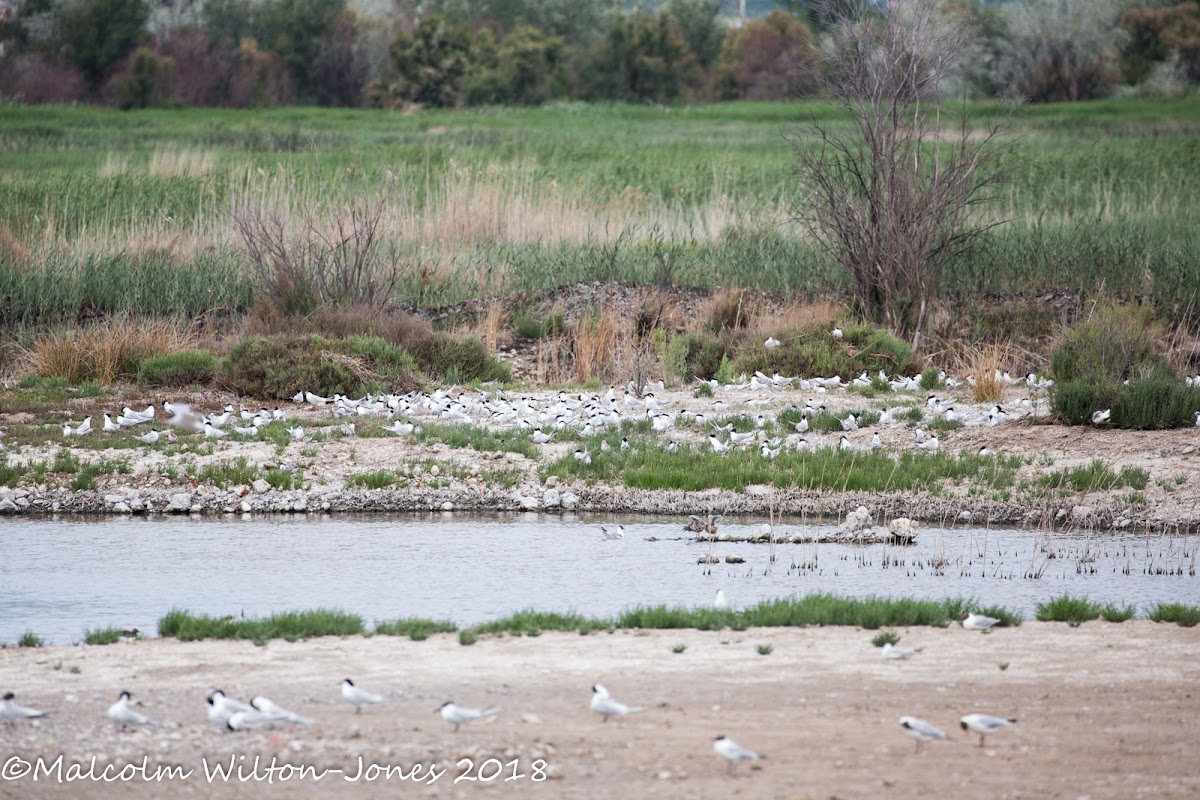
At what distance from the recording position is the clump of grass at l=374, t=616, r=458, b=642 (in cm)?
849

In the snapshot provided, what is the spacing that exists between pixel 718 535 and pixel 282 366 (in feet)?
25.6

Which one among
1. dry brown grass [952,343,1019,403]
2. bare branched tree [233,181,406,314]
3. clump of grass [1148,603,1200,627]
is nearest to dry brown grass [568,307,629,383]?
bare branched tree [233,181,406,314]

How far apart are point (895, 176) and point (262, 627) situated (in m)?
14.0

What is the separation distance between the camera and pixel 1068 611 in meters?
8.98

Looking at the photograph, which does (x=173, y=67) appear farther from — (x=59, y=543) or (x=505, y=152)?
(x=59, y=543)

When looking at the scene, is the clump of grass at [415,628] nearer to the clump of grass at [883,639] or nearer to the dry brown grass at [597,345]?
the clump of grass at [883,639]

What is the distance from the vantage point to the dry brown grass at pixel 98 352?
60.3 feet

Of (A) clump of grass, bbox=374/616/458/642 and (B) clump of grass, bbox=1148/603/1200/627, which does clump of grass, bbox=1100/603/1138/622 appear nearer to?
(B) clump of grass, bbox=1148/603/1200/627

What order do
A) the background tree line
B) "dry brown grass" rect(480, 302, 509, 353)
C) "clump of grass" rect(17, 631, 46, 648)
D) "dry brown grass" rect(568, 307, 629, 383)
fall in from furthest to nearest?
the background tree line, "dry brown grass" rect(480, 302, 509, 353), "dry brown grass" rect(568, 307, 629, 383), "clump of grass" rect(17, 631, 46, 648)

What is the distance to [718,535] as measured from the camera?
12086 mm

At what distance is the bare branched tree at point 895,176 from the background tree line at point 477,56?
47.7 meters

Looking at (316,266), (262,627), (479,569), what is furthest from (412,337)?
(262,627)

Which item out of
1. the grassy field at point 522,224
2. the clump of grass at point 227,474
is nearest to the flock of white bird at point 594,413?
the clump of grass at point 227,474

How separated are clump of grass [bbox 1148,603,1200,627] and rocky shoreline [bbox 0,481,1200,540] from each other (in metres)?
3.85
